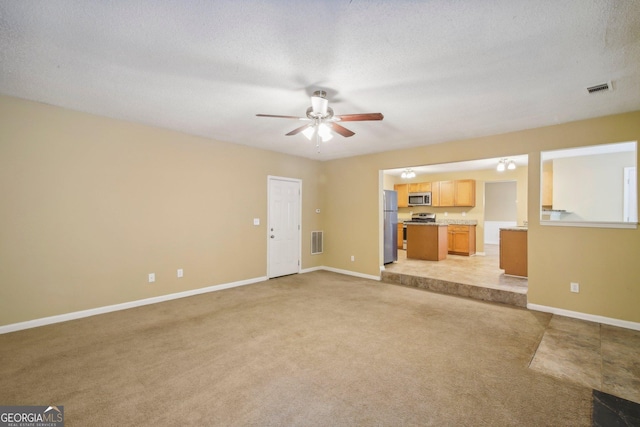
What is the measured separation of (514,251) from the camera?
16.8 ft

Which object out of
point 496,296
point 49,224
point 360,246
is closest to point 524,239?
point 496,296

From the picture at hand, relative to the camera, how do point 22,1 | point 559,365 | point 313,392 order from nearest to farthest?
point 22,1, point 313,392, point 559,365

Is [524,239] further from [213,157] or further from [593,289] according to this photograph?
[213,157]

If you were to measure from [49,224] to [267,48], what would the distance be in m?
3.46

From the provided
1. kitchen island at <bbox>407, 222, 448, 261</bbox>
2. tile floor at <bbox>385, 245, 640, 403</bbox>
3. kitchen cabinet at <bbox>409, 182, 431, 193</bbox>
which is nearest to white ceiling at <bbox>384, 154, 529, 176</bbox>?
kitchen cabinet at <bbox>409, 182, 431, 193</bbox>

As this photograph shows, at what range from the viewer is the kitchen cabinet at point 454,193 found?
7.98 m

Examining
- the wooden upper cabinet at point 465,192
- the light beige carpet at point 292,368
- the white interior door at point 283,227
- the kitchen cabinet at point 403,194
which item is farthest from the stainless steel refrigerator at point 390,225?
the kitchen cabinet at point 403,194

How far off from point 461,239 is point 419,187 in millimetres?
2140

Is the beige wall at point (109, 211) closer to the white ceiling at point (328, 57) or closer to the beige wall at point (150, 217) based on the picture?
the beige wall at point (150, 217)

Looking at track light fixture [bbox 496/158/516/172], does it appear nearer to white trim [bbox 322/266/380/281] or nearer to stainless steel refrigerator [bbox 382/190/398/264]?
stainless steel refrigerator [bbox 382/190/398/264]

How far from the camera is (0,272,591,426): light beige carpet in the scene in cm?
189

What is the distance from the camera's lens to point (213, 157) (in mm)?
4805

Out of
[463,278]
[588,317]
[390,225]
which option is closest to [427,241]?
[390,225]

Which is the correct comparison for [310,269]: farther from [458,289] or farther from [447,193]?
[447,193]
